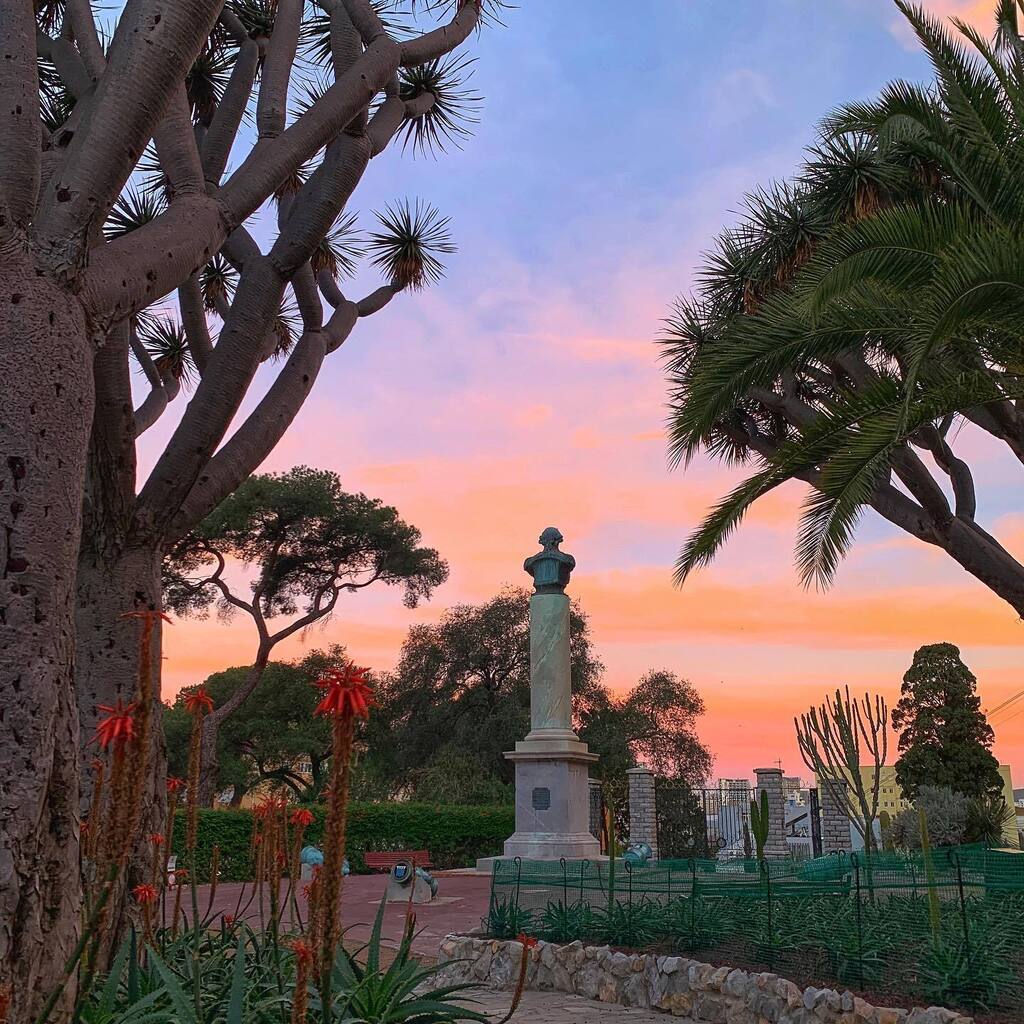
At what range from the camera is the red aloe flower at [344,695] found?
191 cm

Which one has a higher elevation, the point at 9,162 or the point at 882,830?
the point at 9,162

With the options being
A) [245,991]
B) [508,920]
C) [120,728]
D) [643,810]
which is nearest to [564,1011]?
[508,920]

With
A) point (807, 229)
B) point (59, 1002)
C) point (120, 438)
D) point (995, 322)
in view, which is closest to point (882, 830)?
point (807, 229)

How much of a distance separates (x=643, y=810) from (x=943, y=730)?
8.53 meters

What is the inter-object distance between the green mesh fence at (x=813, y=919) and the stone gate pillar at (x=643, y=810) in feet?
41.5

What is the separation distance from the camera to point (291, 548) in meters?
29.4

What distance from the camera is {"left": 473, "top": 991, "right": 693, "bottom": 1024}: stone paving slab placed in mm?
7207

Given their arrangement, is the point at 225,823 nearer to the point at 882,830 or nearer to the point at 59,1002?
the point at 882,830

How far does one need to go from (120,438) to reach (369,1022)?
381 cm

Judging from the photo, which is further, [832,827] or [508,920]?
[832,827]

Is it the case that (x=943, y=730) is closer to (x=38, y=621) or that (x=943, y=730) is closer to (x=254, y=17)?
(x=254, y=17)

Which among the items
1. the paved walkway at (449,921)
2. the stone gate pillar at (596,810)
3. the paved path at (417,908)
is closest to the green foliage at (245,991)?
the paved walkway at (449,921)

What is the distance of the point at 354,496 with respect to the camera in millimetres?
30000

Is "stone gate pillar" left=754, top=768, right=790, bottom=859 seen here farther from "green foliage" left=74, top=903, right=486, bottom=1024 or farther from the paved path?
"green foliage" left=74, top=903, right=486, bottom=1024
